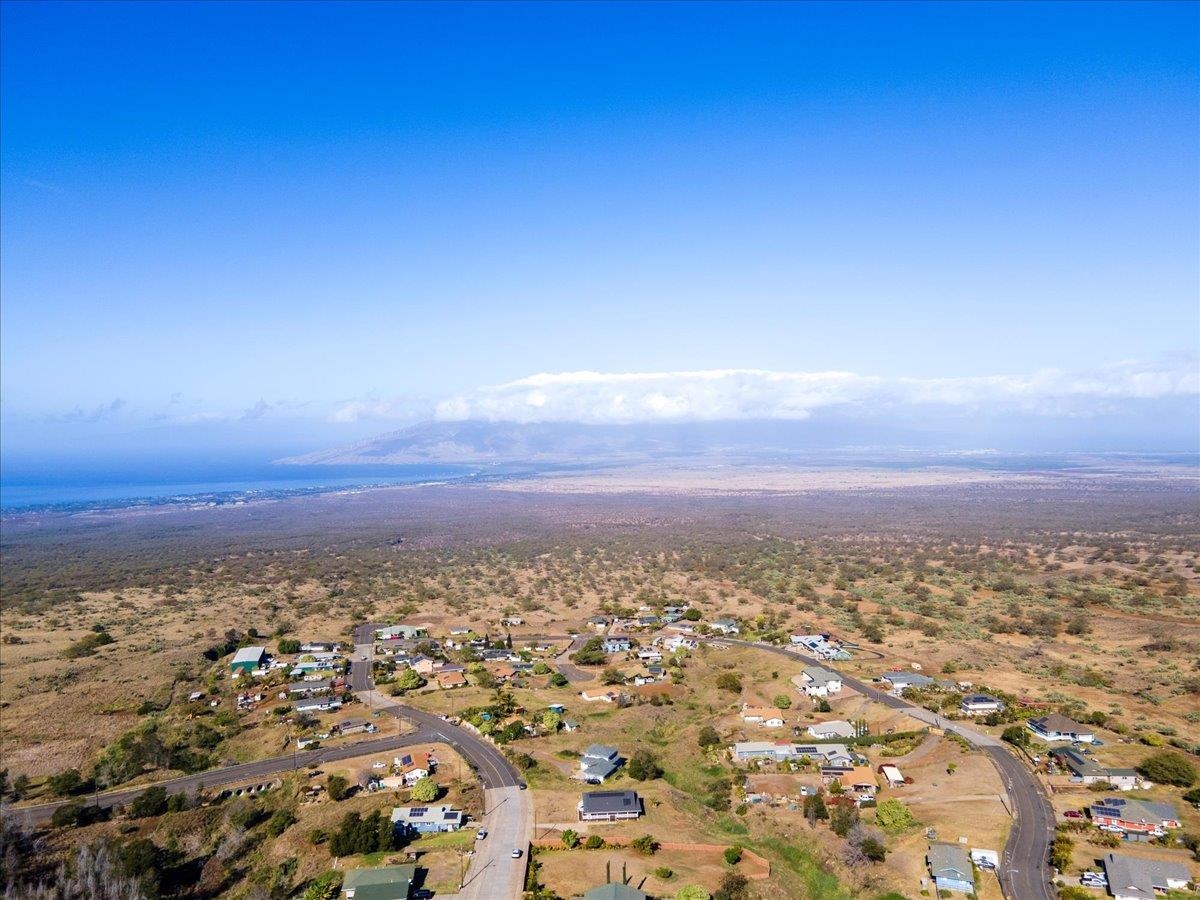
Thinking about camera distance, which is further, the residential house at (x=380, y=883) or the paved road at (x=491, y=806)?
the paved road at (x=491, y=806)

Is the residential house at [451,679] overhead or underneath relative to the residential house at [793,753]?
overhead

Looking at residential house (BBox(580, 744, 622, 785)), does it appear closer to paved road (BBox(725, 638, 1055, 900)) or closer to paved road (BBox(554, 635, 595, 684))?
paved road (BBox(554, 635, 595, 684))

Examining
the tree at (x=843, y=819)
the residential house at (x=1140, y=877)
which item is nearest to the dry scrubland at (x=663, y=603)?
the tree at (x=843, y=819)

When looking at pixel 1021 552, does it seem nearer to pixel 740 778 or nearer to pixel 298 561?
pixel 740 778

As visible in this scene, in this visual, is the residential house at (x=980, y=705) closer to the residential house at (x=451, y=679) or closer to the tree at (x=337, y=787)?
the residential house at (x=451, y=679)

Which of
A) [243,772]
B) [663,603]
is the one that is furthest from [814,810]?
[663,603]

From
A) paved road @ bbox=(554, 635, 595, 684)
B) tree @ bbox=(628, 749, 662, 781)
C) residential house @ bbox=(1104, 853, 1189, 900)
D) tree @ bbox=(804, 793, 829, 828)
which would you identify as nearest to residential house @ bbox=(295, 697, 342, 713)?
paved road @ bbox=(554, 635, 595, 684)

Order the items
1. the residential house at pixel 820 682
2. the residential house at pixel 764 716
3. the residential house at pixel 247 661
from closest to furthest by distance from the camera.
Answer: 1. the residential house at pixel 764 716
2. the residential house at pixel 820 682
3. the residential house at pixel 247 661
